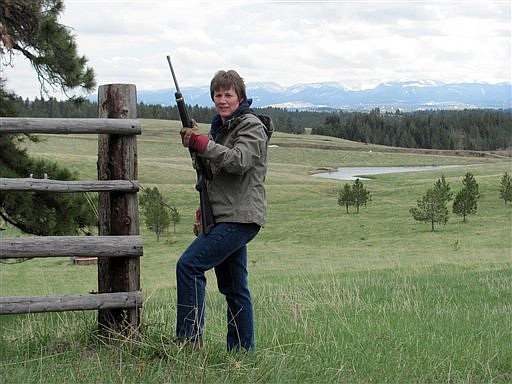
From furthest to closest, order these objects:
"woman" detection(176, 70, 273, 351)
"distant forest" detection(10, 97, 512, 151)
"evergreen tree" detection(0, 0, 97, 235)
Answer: "distant forest" detection(10, 97, 512, 151), "evergreen tree" detection(0, 0, 97, 235), "woman" detection(176, 70, 273, 351)

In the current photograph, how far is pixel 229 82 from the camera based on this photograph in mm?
5422

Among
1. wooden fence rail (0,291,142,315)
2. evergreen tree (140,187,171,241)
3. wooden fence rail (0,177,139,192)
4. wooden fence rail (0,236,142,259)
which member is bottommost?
evergreen tree (140,187,171,241)

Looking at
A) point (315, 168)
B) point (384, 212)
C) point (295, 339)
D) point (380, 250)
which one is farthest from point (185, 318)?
point (315, 168)

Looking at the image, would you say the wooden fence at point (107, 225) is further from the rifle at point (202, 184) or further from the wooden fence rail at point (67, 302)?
the rifle at point (202, 184)

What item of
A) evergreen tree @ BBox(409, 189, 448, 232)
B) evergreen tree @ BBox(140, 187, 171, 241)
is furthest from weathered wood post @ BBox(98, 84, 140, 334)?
evergreen tree @ BBox(409, 189, 448, 232)

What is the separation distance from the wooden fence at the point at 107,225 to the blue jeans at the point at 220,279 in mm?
422

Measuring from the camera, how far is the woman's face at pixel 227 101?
539 cm

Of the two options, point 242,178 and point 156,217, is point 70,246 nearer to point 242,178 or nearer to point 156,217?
point 242,178

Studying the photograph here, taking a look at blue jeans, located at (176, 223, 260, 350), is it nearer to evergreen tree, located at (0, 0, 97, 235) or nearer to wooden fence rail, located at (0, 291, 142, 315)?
wooden fence rail, located at (0, 291, 142, 315)

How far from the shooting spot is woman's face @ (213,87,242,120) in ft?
17.7

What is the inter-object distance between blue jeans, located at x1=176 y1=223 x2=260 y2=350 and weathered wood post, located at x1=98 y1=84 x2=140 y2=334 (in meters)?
0.53

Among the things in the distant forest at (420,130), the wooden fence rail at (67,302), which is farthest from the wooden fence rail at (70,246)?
the distant forest at (420,130)

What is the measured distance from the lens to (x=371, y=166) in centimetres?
11919

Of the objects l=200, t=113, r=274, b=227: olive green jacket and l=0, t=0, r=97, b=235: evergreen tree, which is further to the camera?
l=0, t=0, r=97, b=235: evergreen tree
